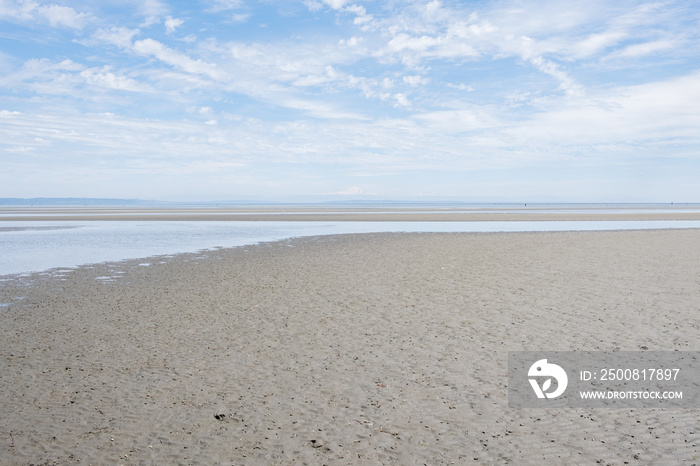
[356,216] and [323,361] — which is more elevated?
[356,216]

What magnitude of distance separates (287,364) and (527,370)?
12.9 feet

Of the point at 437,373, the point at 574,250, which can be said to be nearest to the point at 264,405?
the point at 437,373

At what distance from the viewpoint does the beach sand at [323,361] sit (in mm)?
5863

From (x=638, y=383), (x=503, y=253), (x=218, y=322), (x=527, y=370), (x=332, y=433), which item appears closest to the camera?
(x=332, y=433)

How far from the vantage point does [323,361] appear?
29.3 feet

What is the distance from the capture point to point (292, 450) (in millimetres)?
5785

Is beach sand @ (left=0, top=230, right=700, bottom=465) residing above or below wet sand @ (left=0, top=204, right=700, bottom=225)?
below

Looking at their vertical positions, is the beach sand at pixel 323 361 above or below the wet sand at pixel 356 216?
below

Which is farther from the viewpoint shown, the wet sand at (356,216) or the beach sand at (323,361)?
the wet sand at (356,216)

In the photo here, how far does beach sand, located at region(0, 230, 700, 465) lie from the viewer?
19.2 ft

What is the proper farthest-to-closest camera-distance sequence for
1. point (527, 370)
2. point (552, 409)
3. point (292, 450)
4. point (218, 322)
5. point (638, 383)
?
point (218, 322), point (527, 370), point (638, 383), point (552, 409), point (292, 450)

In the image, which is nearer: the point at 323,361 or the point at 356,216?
the point at 323,361

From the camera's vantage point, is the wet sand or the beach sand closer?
the beach sand

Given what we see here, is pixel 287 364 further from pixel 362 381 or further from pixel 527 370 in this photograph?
pixel 527 370
